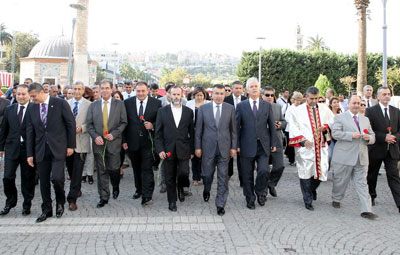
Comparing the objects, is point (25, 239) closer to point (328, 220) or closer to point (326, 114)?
point (328, 220)

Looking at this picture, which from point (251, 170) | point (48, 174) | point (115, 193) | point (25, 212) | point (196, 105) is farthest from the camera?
Result: point (196, 105)

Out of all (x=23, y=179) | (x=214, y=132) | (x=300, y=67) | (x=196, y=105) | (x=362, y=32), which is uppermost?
(x=300, y=67)

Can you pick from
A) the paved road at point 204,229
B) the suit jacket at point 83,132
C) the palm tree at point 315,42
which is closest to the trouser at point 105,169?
the paved road at point 204,229

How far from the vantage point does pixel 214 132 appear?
6363mm

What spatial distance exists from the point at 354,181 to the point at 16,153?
5556 mm

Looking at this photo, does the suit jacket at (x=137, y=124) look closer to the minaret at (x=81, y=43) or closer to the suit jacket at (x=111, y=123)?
the suit jacket at (x=111, y=123)

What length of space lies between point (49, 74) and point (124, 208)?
4143 cm

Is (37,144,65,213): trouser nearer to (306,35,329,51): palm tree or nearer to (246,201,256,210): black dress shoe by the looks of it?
(246,201,256,210): black dress shoe

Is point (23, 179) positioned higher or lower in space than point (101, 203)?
higher

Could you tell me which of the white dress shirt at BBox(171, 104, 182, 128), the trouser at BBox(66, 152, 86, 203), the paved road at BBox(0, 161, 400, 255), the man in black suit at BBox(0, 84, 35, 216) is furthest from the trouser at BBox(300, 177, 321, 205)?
the man in black suit at BBox(0, 84, 35, 216)

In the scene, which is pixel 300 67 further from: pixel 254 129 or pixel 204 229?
pixel 204 229

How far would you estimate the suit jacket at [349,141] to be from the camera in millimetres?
6355

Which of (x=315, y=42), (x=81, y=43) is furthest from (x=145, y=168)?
(x=315, y=42)

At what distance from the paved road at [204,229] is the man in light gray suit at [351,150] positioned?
46 centimetres
